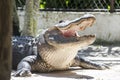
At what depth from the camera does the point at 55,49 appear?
591 centimetres

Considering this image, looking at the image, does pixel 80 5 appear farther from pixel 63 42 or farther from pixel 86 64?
pixel 63 42

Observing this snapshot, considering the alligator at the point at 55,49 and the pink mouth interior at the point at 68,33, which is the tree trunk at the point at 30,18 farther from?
the pink mouth interior at the point at 68,33

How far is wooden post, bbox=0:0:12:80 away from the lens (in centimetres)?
146

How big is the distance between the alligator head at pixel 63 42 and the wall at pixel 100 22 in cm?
461

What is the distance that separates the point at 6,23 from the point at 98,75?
14.0 ft

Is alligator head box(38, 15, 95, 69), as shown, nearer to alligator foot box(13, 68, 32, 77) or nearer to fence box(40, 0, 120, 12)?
alligator foot box(13, 68, 32, 77)

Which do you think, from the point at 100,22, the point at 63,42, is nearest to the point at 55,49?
the point at 63,42

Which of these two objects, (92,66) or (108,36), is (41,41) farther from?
(108,36)

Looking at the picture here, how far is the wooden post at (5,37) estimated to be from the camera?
1.46m

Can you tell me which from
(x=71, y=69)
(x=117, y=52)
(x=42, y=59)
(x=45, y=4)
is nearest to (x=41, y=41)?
(x=42, y=59)

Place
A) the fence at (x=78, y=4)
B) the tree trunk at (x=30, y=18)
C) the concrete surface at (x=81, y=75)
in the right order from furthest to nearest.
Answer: the fence at (x=78, y=4) → the tree trunk at (x=30, y=18) → the concrete surface at (x=81, y=75)

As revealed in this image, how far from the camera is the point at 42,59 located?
19.9 feet

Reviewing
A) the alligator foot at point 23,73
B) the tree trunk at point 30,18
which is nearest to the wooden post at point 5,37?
the alligator foot at point 23,73

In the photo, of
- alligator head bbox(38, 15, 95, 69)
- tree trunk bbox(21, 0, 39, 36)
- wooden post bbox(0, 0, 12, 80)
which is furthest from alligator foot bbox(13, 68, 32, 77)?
wooden post bbox(0, 0, 12, 80)
